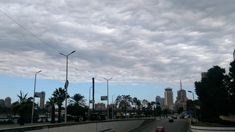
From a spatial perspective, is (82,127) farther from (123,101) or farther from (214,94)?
(123,101)

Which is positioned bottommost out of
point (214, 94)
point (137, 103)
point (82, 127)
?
point (82, 127)

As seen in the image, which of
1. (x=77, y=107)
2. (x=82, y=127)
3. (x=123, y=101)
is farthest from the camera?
(x=123, y=101)

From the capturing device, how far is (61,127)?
2858cm

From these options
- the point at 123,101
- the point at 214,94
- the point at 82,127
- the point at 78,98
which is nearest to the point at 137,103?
the point at 123,101

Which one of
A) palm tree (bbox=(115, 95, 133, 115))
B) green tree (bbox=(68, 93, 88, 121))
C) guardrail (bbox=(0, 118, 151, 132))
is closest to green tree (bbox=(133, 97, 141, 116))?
palm tree (bbox=(115, 95, 133, 115))

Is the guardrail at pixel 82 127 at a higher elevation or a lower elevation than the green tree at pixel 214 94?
lower

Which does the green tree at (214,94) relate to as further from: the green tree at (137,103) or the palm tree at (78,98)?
the green tree at (137,103)

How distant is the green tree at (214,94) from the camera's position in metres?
63.6

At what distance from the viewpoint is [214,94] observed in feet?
212

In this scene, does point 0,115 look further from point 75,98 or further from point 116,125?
point 116,125

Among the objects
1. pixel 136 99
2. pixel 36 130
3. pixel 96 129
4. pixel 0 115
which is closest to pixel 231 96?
pixel 96 129

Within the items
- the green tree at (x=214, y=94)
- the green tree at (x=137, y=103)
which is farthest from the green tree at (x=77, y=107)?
the green tree at (x=137, y=103)

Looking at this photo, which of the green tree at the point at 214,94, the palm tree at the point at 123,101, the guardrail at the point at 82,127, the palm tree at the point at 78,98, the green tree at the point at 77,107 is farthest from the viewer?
the palm tree at the point at 123,101

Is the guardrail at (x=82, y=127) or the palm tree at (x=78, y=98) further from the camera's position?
the palm tree at (x=78, y=98)
